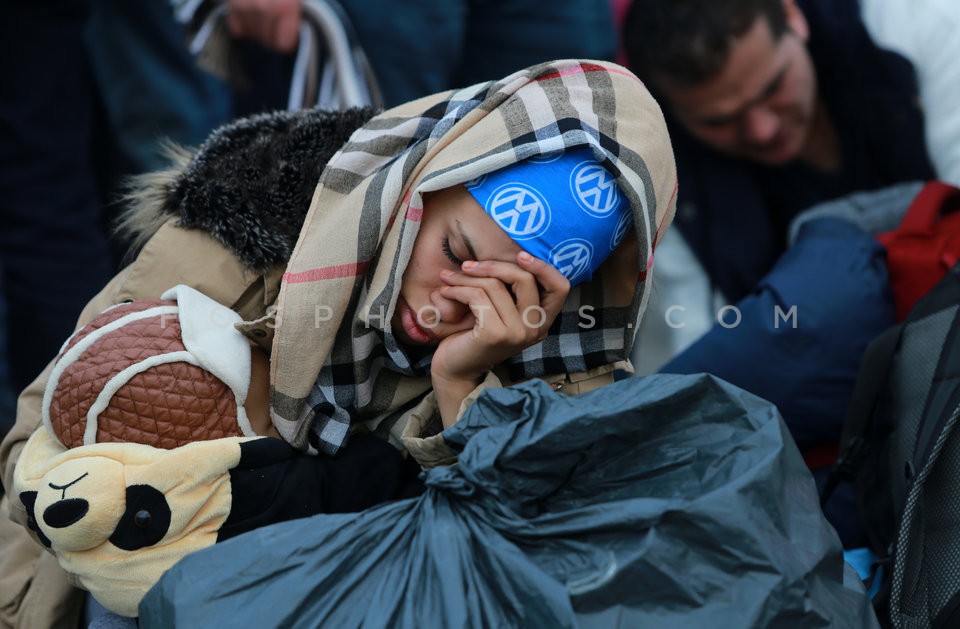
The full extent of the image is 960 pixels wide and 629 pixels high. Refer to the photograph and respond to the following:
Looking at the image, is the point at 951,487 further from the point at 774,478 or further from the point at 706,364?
the point at 706,364

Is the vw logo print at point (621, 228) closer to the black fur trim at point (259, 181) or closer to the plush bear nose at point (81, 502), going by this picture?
the black fur trim at point (259, 181)

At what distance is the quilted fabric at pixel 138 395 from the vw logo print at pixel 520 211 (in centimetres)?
53

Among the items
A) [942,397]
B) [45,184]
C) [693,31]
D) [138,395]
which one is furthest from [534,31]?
[138,395]

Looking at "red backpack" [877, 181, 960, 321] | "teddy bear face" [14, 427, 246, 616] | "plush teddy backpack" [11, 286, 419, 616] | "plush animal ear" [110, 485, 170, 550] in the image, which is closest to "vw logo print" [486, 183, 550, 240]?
"plush teddy backpack" [11, 286, 419, 616]

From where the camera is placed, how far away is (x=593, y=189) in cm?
169

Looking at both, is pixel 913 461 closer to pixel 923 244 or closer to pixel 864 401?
pixel 864 401

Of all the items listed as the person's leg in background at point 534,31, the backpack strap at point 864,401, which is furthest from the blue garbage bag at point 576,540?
the person's leg in background at point 534,31

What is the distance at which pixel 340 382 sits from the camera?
5.67ft

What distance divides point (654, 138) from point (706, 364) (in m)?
0.87

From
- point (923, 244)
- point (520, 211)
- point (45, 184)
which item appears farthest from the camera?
point (45, 184)

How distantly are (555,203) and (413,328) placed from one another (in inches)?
12.8

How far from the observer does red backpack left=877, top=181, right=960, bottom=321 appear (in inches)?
92.7

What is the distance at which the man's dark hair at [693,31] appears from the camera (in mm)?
3168

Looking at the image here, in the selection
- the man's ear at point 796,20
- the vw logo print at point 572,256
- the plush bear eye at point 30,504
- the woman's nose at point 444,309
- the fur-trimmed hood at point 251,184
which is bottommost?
the plush bear eye at point 30,504
